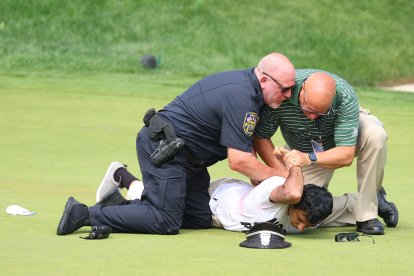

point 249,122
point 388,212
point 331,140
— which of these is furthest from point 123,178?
point 388,212

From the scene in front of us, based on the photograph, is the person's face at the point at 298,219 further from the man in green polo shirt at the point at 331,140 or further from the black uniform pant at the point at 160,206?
the black uniform pant at the point at 160,206

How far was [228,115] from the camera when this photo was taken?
7.84 metres

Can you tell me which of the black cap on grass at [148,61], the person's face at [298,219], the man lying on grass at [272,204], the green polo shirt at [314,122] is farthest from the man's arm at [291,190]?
the black cap on grass at [148,61]

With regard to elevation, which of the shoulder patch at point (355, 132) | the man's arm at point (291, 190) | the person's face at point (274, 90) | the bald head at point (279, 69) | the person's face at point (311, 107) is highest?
the bald head at point (279, 69)

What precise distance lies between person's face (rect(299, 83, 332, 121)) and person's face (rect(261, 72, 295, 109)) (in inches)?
3.8

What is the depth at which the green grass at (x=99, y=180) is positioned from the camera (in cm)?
671

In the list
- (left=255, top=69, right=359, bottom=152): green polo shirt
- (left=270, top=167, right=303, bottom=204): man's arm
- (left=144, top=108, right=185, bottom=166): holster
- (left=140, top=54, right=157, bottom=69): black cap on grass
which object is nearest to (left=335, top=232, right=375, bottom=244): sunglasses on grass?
(left=270, top=167, right=303, bottom=204): man's arm

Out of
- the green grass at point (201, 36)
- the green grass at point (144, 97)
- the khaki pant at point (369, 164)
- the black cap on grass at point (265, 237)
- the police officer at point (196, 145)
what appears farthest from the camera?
the green grass at point (201, 36)

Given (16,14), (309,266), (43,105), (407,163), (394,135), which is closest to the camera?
(309,266)

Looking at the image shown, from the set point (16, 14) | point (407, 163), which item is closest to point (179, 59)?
point (16, 14)

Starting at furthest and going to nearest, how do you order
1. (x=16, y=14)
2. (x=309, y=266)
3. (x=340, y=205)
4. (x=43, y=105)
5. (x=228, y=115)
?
(x=16, y=14) → (x=43, y=105) → (x=340, y=205) → (x=228, y=115) → (x=309, y=266)

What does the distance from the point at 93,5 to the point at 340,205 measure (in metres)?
13.4

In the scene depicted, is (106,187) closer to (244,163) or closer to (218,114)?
(218,114)

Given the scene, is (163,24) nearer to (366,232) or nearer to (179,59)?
(179,59)
